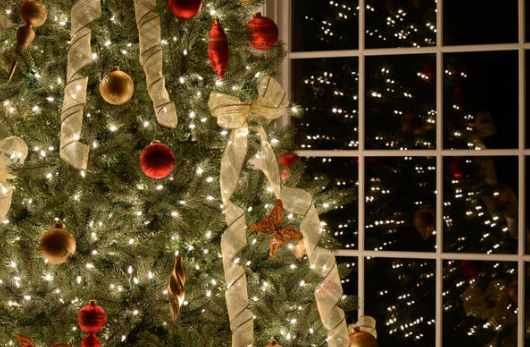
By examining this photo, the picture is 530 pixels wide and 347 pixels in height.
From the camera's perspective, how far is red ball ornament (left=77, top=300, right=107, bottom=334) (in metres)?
1.44

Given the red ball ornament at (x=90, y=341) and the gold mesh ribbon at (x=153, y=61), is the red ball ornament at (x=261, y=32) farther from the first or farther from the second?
the red ball ornament at (x=90, y=341)

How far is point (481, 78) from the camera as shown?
2363 millimetres

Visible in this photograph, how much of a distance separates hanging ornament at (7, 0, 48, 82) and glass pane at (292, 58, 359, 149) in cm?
122

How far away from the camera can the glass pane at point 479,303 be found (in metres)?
2.32

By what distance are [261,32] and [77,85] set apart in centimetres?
55

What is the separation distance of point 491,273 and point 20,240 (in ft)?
5.69

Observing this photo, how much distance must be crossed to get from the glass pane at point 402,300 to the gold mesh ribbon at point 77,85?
142 cm

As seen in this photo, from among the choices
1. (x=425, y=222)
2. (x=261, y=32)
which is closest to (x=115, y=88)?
(x=261, y=32)

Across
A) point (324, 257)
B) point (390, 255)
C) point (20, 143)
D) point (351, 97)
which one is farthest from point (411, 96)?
point (20, 143)

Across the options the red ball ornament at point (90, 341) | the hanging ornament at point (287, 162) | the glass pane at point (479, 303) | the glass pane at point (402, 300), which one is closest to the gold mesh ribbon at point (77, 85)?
the red ball ornament at point (90, 341)

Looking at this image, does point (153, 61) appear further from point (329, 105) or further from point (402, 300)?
point (402, 300)

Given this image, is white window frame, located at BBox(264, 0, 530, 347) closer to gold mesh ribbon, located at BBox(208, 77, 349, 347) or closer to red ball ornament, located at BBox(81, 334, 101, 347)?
gold mesh ribbon, located at BBox(208, 77, 349, 347)

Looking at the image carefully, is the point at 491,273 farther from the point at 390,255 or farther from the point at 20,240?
the point at 20,240

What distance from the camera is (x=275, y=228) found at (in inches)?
66.3
